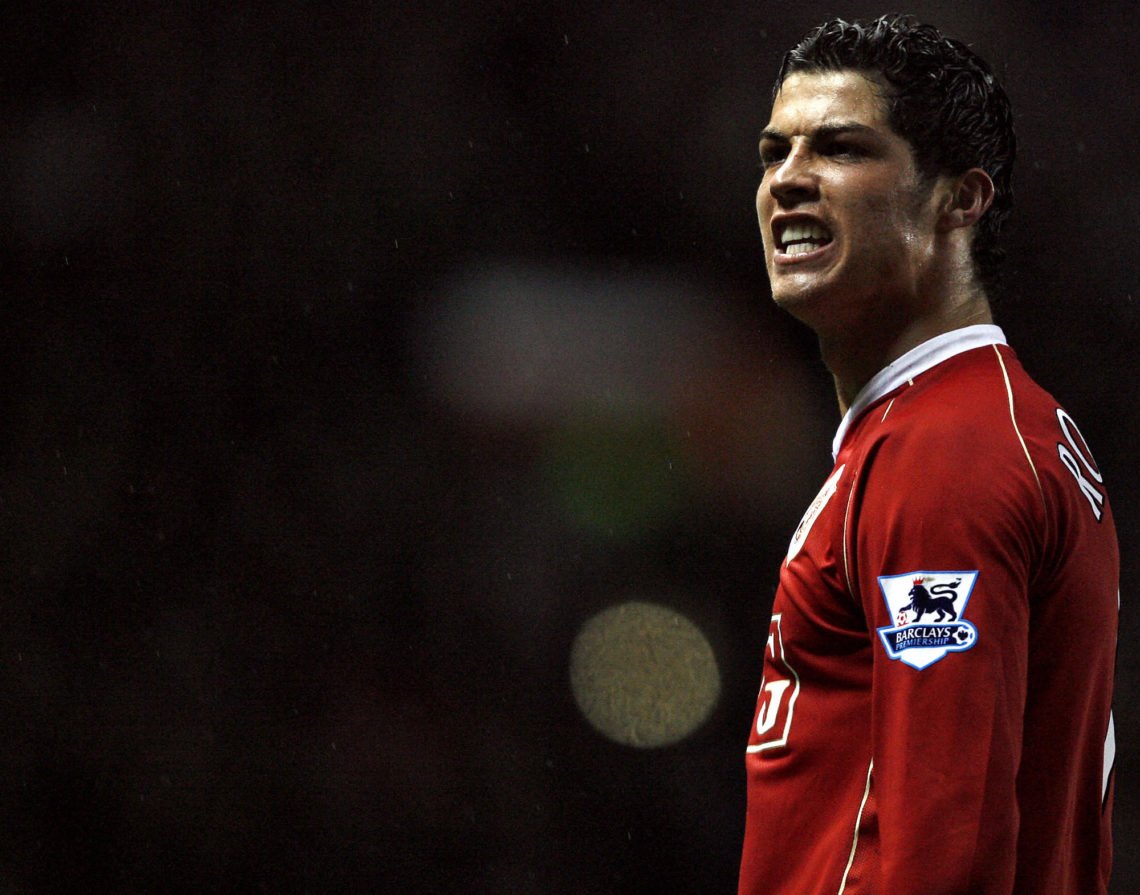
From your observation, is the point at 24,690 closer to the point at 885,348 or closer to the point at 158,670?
the point at 158,670

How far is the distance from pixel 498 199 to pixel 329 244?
478 millimetres

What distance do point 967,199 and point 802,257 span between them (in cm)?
16

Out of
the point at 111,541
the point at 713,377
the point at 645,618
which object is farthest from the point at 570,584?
the point at 111,541

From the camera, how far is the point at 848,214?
1049 mm

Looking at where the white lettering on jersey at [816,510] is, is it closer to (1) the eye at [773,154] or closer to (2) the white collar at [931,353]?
(2) the white collar at [931,353]

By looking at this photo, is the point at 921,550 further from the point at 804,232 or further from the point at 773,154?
the point at 773,154

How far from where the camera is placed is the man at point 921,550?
2.60 ft

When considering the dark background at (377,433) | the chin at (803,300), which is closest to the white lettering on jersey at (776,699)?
the chin at (803,300)

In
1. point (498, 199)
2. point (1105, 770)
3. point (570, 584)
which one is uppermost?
point (498, 199)

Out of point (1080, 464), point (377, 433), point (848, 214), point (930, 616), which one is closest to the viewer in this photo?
point (930, 616)

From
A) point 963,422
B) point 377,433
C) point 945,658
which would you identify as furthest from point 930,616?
point 377,433

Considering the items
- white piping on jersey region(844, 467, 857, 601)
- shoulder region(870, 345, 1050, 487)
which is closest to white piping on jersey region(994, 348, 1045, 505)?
shoulder region(870, 345, 1050, 487)

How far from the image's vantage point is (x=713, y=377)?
312cm

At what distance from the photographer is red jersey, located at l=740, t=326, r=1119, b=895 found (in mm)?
790
